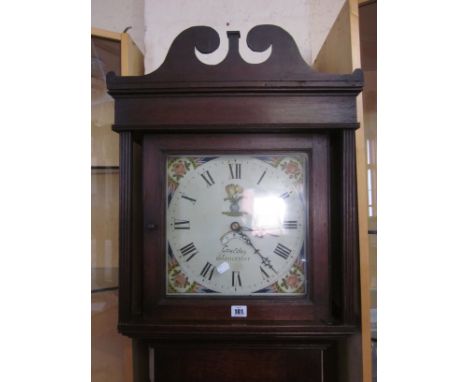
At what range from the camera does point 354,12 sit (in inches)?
31.4

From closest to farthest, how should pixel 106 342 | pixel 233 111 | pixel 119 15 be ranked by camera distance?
pixel 233 111 < pixel 106 342 < pixel 119 15

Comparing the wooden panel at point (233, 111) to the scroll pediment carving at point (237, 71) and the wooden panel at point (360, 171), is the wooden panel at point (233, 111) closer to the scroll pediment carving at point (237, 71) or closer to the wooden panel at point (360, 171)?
the scroll pediment carving at point (237, 71)

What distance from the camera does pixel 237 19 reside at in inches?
40.9

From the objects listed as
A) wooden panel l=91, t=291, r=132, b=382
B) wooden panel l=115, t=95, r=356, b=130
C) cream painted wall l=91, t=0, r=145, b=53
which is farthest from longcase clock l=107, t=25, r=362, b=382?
cream painted wall l=91, t=0, r=145, b=53

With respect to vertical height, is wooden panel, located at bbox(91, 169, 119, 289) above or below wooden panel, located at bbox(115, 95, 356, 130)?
below

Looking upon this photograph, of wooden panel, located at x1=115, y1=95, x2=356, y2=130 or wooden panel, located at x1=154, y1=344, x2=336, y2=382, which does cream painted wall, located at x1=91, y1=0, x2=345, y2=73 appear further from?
wooden panel, located at x1=154, y1=344, x2=336, y2=382

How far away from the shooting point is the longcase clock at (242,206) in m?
0.70

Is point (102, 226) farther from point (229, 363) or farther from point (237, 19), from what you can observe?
point (237, 19)

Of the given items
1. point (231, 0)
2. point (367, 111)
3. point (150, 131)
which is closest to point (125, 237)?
point (150, 131)

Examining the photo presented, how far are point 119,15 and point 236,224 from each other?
2.64 ft

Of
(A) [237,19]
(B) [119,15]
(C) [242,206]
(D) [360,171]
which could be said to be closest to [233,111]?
(C) [242,206]

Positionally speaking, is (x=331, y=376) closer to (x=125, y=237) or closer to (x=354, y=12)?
(x=125, y=237)

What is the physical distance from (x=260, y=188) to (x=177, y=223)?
0.62 feet

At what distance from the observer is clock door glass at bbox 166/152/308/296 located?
0.73 m
